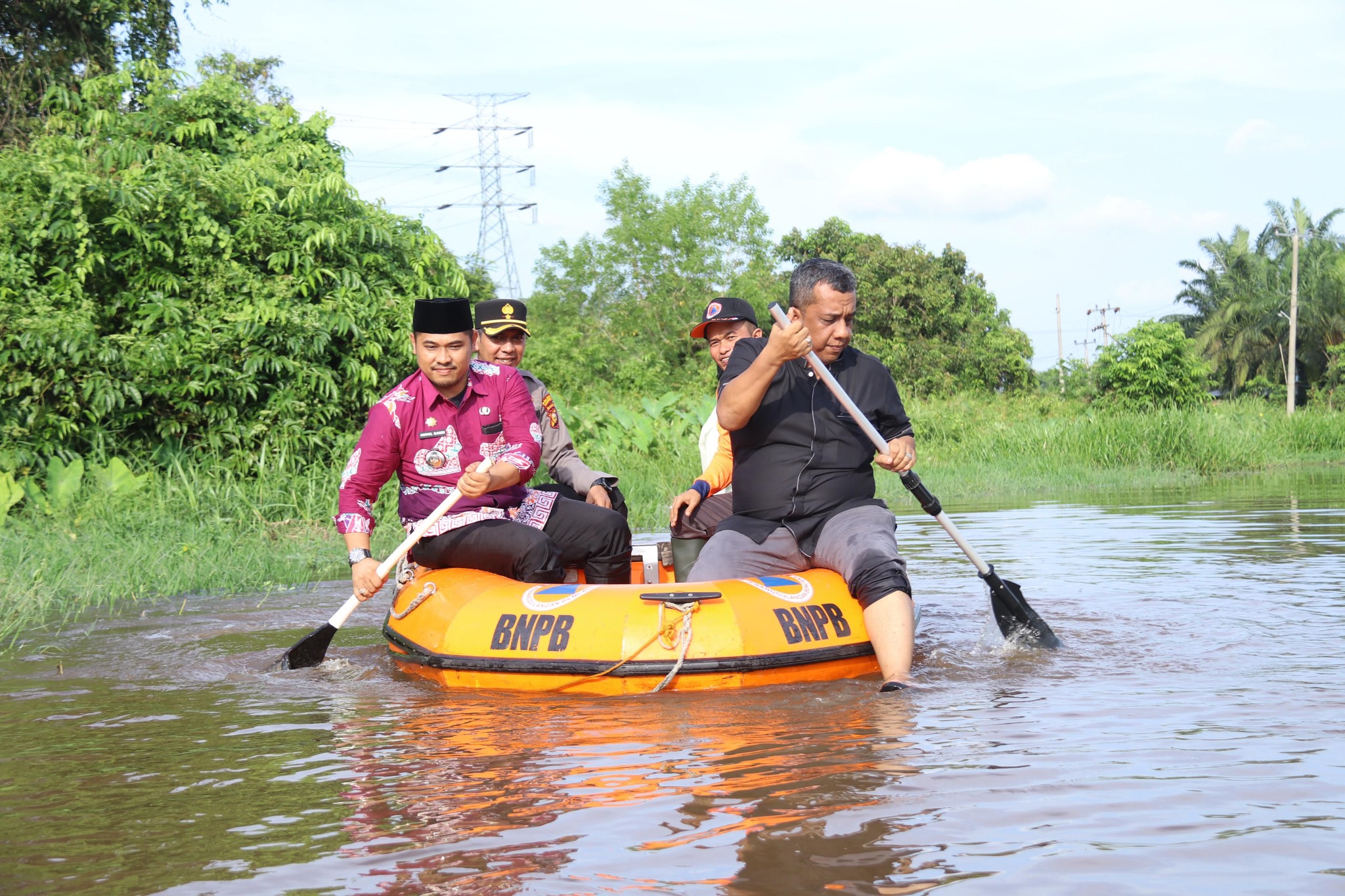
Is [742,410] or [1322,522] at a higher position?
[742,410]

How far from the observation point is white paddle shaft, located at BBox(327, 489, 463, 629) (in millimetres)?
4559

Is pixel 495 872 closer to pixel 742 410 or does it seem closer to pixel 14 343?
pixel 742 410

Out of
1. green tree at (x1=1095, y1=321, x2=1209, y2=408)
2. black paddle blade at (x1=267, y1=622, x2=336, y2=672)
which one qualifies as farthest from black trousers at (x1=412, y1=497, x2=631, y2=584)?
green tree at (x1=1095, y1=321, x2=1209, y2=408)

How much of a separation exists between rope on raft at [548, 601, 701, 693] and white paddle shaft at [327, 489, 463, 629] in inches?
34.7

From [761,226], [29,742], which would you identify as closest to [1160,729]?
[29,742]

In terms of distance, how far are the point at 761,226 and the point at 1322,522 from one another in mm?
31600

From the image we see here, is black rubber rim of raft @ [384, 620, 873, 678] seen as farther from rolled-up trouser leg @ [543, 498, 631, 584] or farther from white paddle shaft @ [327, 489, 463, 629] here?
rolled-up trouser leg @ [543, 498, 631, 584]

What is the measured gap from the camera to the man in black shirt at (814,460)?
14.4 feet

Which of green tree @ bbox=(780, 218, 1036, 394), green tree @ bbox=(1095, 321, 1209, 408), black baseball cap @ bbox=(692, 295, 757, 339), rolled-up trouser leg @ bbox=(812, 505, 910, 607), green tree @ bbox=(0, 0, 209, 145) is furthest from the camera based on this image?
green tree @ bbox=(780, 218, 1036, 394)

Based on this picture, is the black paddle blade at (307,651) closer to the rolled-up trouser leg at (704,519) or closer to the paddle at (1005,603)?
the rolled-up trouser leg at (704,519)

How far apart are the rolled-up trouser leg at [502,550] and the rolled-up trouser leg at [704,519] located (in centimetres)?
69

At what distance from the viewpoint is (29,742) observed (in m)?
3.70

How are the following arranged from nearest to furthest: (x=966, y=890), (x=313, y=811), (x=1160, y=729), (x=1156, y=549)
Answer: (x=966, y=890) → (x=313, y=811) → (x=1160, y=729) → (x=1156, y=549)

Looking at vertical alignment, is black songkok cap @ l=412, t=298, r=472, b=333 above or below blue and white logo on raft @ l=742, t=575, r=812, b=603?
above
